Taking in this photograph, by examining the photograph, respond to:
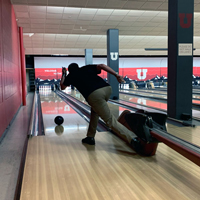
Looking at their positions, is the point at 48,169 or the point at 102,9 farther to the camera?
the point at 102,9

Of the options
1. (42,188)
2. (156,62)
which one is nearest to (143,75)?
(156,62)

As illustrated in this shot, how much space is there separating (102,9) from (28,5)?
2.35m

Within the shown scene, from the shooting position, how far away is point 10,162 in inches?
118

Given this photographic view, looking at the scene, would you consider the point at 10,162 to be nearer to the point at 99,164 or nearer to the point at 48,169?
the point at 48,169

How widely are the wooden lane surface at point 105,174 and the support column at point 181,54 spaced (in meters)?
2.27

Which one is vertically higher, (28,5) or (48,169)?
(28,5)

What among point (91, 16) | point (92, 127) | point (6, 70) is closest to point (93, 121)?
point (92, 127)

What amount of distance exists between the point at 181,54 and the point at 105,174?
3.71 meters

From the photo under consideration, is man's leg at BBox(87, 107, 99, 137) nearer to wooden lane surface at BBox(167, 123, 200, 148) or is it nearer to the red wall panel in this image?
wooden lane surface at BBox(167, 123, 200, 148)

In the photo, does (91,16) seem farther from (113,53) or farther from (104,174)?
(104,174)

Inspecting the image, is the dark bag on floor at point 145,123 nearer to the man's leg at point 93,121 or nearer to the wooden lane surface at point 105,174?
the wooden lane surface at point 105,174

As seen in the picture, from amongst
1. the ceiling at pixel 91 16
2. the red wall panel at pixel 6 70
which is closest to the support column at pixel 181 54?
the ceiling at pixel 91 16

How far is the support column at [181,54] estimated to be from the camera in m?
5.04

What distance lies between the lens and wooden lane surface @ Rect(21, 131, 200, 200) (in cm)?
193
